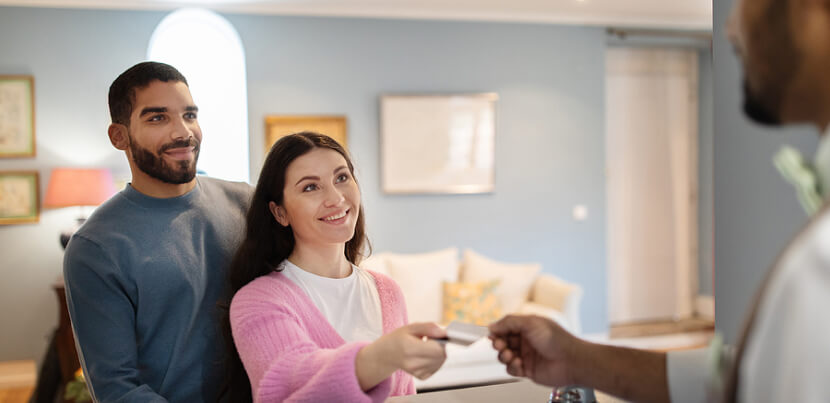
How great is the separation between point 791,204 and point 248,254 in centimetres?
65

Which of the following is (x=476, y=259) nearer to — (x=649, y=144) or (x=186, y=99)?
(x=649, y=144)

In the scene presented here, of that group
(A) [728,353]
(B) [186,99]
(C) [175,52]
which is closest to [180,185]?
(B) [186,99]

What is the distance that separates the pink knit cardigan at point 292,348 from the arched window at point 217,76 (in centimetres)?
228

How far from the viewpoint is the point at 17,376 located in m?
2.97

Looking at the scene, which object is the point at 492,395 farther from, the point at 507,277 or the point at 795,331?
the point at 507,277

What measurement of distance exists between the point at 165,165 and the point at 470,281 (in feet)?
7.86

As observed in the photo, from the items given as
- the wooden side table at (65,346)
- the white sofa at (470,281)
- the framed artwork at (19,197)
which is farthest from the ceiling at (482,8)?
the wooden side table at (65,346)

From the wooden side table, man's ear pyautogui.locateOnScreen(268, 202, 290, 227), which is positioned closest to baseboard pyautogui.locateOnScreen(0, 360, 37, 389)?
the wooden side table

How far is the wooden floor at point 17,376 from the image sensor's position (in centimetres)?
294

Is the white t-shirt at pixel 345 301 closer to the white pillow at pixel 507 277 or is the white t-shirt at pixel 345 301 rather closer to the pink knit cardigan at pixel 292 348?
the pink knit cardigan at pixel 292 348

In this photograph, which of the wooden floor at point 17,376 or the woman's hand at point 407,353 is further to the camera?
the wooden floor at point 17,376

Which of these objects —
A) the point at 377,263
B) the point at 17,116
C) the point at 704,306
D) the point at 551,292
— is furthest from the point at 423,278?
the point at 704,306

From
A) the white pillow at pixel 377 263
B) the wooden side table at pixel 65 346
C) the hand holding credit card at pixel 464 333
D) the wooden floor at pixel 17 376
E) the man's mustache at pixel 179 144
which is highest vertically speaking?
the man's mustache at pixel 179 144

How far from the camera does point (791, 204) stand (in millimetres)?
517
